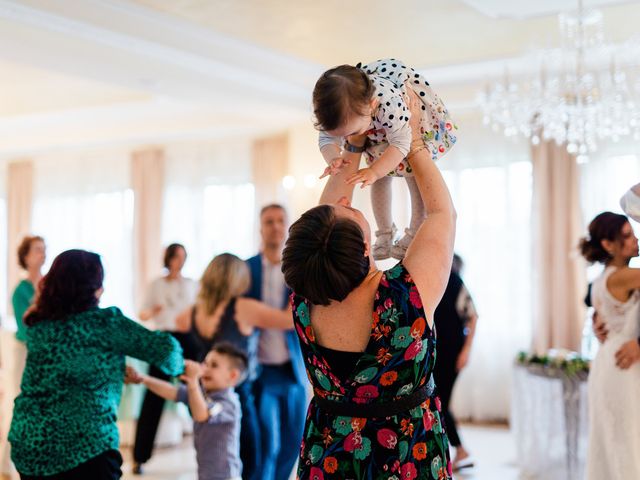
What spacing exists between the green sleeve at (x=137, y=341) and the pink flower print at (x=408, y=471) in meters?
1.26

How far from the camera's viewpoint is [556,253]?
26.5 feet

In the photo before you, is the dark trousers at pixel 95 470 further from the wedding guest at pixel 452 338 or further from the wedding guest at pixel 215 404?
the wedding guest at pixel 452 338

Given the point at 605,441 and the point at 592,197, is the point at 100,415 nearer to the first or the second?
the point at 605,441

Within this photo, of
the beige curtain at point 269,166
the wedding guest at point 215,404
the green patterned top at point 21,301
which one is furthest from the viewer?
the beige curtain at point 269,166

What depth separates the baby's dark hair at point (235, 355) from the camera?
4289 mm

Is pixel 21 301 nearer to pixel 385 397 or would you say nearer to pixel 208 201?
pixel 385 397

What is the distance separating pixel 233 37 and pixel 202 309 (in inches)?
104

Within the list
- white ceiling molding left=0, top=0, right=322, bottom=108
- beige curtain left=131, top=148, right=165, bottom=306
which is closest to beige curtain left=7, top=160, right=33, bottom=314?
beige curtain left=131, top=148, right=165, bottom=306

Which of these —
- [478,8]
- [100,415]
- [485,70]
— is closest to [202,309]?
[100,415]

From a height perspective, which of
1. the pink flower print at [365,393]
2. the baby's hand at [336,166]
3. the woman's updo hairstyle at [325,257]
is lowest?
the pink flower print at [365,393]

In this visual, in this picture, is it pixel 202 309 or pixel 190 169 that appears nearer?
pixel 202 309

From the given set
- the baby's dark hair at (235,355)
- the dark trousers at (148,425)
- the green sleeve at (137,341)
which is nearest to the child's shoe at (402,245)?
the green sleeve at (137,341)

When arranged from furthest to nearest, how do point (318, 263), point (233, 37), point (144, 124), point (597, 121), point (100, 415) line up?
point (144, 124), point (233, 37), point (597, 121), point (100, 415), point (318, 263)

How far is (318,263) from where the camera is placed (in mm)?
2143
